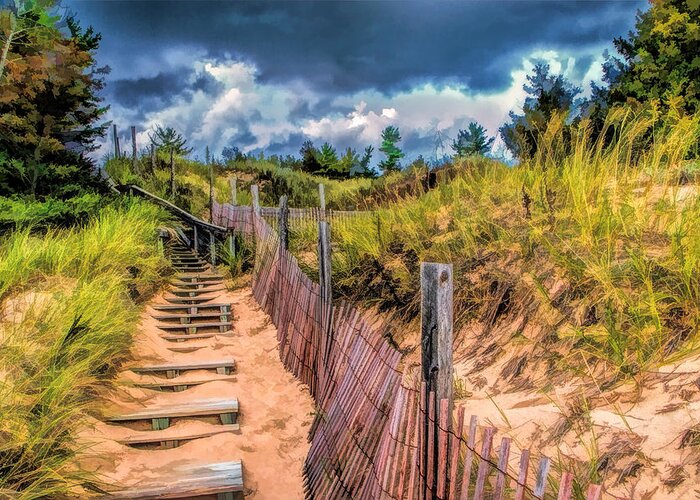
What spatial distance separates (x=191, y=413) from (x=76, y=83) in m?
9.08

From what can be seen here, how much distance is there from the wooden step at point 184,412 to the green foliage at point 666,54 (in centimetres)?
1141

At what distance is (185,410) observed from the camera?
15.4 ft

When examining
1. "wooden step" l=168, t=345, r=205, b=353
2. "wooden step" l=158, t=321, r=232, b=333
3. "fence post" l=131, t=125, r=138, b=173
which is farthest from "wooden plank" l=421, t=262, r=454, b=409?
"fence post" l=131, t=125, r=138, b=173

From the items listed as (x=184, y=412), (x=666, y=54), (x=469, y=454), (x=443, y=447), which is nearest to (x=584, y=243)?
(x=443, y=447)

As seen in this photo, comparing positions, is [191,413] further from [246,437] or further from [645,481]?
[645,481]

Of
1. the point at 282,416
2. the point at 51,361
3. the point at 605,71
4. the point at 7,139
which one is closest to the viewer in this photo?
the point at 51,361

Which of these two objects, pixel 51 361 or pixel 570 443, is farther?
pixel 51 361

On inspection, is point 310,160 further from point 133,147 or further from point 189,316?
point 189,316

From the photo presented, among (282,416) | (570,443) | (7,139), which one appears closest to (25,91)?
(7,139)

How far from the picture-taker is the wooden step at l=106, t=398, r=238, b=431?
14.8 feet

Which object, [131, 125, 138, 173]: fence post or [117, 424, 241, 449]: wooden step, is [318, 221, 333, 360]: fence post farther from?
[131, 125, 138, 173]: fence post

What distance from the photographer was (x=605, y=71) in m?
20.5

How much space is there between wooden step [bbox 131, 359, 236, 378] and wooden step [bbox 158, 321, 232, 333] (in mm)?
1414

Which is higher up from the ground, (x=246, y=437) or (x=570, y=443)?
(x=570, y=443)
